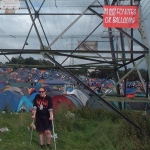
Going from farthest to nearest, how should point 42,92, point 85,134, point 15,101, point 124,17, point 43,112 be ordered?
point 15,101
point 85,134
point 124,17
point 43,112
point 42,92

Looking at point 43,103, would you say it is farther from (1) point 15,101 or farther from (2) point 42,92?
(1) point 15,101

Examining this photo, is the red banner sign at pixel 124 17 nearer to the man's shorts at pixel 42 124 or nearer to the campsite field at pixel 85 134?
the campsite field at pixel 85 134

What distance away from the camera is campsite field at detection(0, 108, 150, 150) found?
8586mm

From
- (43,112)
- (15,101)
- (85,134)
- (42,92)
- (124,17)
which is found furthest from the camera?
(15,101)

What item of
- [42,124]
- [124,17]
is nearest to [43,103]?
[42,124]

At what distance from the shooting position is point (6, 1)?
11.2 m

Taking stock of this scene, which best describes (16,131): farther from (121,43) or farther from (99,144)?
(121,43)

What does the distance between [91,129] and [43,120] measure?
2507 millimetres

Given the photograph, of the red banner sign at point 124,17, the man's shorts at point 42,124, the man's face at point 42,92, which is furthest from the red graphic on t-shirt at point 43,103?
the red banner sign at point 124,17

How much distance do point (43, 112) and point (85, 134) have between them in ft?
7.14

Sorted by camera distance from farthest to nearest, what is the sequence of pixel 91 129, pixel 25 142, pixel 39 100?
pixel 91 129 < pixel 25 142 < pixel 39 100

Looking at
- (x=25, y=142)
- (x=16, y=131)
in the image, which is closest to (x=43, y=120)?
(x=25, y=142)

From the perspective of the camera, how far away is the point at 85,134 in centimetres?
1011

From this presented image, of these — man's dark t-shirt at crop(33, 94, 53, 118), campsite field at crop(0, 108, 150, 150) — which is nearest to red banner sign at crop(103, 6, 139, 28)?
campsite field at crop(0, 108, 150, 150)
